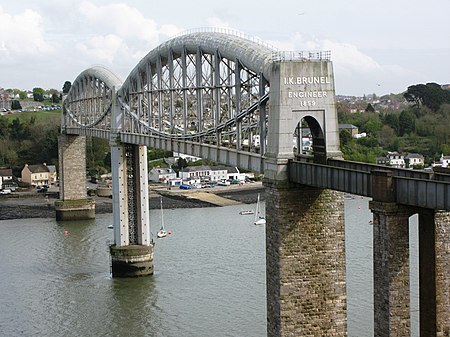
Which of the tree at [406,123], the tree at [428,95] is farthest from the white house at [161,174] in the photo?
the tree at [428,95]

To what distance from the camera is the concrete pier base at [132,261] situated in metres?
48.8

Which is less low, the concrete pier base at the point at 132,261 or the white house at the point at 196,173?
the white house at the point at 196,173

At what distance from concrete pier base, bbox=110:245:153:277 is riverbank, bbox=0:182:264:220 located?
97.6 ft

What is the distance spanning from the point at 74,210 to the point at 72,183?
403 cm

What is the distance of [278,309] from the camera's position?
27.9 metres

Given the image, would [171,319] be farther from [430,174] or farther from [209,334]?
[430,174]

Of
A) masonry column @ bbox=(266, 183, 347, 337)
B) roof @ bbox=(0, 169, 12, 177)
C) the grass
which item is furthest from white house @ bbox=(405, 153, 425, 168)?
masonry column @ bbox=(266, 183, 347, 337)

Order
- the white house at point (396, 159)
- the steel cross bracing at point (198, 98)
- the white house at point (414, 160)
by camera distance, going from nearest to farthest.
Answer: the steel cross bracing at point (198, 98) < the white house at point (396, 159) < the white house at point (414, 160)

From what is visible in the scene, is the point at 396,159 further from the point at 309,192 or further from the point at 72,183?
the point at 309,192

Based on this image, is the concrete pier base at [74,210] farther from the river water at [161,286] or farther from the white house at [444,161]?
the white house at [444,161]

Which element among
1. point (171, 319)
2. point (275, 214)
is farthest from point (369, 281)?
point (275, 214)

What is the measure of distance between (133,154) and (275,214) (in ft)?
87.9

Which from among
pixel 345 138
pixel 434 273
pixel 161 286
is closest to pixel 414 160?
pixel 345 138

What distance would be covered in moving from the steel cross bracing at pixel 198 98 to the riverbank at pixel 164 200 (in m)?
16.5
